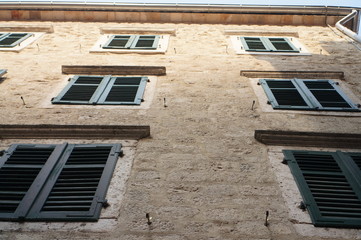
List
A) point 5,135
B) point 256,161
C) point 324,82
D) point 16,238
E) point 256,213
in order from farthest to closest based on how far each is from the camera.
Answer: point 324,82 → point 5,135 → point 256,161 → point 256,213 → point 16,238

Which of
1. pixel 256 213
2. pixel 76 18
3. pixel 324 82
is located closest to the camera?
pixel 256 213

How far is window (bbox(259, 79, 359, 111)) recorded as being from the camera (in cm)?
551

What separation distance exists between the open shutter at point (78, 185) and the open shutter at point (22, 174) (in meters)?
0.09

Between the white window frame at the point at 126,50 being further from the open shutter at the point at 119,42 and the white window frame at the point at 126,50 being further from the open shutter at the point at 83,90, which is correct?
the open shutter at the point at 83,90

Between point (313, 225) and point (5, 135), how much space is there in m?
3.94

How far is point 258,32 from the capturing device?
31.9 feet

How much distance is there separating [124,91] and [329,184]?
3.65 metres

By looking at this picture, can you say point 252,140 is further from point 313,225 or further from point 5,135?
point 5,135

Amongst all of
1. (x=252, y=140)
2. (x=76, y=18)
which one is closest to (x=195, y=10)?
(x=76, y=18)

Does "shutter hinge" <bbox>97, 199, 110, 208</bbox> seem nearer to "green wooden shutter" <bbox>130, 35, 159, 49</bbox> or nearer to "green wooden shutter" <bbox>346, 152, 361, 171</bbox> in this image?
"green wooden shutter" <bbox>346, 152, 361, 171</bbox>

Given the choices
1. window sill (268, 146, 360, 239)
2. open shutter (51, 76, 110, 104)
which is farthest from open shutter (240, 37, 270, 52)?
window sill (268, 146, 360, 239)

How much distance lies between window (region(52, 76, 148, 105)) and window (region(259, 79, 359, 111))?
7.47 ft

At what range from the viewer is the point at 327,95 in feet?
19.4

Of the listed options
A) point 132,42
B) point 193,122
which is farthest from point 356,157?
point 132,42
